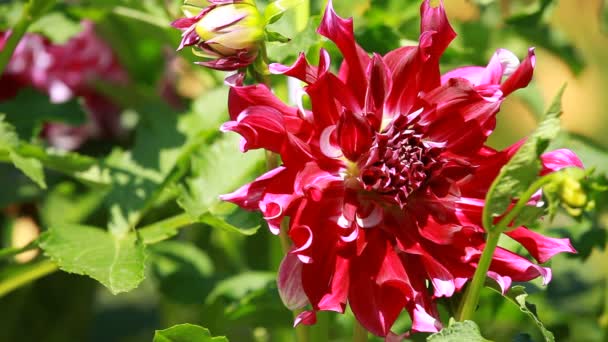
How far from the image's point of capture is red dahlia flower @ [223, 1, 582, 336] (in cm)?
54

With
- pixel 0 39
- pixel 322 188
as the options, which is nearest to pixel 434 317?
pixel 322 188

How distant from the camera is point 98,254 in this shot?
0.67m

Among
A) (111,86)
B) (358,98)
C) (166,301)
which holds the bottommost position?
(166,301)

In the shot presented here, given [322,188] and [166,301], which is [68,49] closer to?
[166,301]

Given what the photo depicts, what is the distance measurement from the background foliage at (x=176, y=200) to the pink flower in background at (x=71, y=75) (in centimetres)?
2

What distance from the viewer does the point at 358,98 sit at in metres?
0.57

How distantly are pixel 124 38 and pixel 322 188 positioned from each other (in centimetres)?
61

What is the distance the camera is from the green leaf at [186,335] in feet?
1.83

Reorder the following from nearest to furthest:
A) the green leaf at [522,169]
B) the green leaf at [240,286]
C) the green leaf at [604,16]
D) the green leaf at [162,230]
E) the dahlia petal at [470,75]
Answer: the green leaf at [522,169] → the dahlia petal at [470,75] → the green leaf at [162,230] → the green leaf at [240,286] → the green leaf at [604,16]

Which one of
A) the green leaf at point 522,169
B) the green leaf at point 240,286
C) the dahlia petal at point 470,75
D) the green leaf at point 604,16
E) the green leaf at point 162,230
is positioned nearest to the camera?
the green leaf at point 522,169

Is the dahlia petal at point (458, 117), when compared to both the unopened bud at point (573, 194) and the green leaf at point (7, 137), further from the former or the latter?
Answer: the green leaf at point (7, 137)

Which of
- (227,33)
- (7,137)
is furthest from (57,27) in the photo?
(227,33)

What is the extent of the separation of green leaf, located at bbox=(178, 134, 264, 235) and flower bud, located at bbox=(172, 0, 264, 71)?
7.3 inches

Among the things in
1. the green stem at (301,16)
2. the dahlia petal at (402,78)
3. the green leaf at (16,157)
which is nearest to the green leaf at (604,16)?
the green stem at (301,16)
